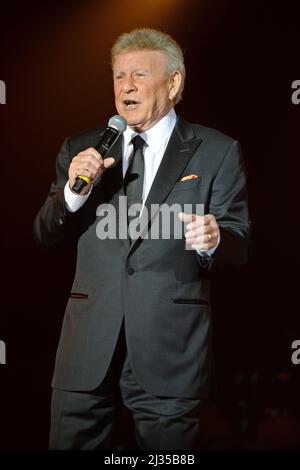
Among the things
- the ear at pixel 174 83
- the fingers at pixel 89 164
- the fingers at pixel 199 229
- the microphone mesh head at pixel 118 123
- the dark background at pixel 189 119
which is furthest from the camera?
the dark background at pixel 189 119

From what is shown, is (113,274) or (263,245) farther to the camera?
(263,245)

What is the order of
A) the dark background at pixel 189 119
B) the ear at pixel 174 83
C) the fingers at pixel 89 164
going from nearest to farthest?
the fingers at pixel 89 164 → the ear at pixel 174 83 → the dark background at pixel 189 119

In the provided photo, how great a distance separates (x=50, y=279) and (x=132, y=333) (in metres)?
0.97

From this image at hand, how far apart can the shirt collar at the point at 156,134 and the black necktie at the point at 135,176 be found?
3 centimetres

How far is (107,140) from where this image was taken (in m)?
2.03

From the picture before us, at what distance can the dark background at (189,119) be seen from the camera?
2.86 metres

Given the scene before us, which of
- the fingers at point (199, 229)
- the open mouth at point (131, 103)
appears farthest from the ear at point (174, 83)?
the fingers at point (199, 229)

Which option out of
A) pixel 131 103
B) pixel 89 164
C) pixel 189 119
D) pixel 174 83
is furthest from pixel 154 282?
pixel 189 119

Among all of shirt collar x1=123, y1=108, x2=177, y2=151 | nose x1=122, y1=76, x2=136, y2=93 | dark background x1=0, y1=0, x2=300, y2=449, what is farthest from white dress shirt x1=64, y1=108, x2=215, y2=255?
dark background x1=0, y1=0, x2=300, y2=449

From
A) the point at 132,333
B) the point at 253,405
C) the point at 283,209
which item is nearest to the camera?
the point at 132,333

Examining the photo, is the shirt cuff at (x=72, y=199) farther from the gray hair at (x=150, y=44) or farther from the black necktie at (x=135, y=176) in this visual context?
the gray hair at (x=150, y=44)

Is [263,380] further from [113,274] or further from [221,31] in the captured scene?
[221,31]

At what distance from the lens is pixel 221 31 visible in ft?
9.39
